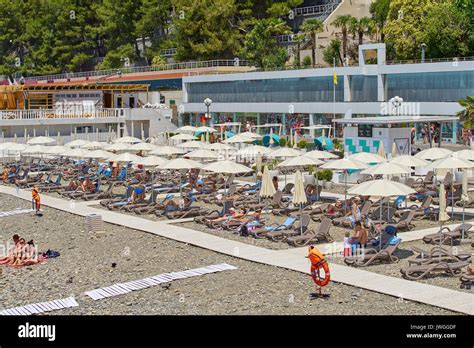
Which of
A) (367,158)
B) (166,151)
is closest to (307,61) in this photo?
(166,151)

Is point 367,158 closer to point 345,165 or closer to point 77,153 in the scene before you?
point 345,165

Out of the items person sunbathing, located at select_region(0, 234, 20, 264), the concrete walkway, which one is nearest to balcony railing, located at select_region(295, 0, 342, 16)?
the concrete walkway

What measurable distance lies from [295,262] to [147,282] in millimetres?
3906

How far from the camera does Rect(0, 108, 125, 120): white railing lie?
5866cm

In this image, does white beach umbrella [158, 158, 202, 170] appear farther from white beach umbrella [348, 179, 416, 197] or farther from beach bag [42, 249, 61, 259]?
white beach umbrella [348, 179, 416, 197]

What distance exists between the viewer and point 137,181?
36.0 m

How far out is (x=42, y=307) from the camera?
52.2 feet

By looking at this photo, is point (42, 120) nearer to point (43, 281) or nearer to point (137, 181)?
point (137, 181)

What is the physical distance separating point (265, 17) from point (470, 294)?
8312 centimetres

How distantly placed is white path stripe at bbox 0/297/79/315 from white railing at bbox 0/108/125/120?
1737 inches

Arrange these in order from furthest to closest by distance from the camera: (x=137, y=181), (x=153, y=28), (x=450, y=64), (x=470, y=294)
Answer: (x=153, y=28) < (x=450, y=64) < (x=137, y=181) < (x=470, y=294)

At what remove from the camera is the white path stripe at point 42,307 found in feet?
51.0
